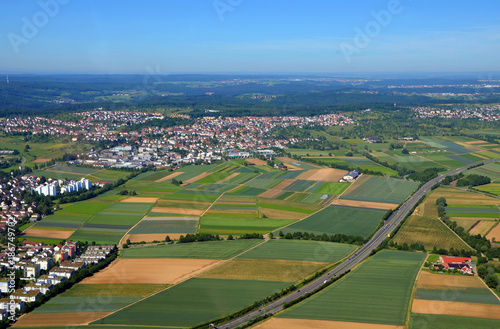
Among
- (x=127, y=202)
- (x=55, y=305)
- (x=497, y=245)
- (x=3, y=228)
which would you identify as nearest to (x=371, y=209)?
(x=497, y=245)

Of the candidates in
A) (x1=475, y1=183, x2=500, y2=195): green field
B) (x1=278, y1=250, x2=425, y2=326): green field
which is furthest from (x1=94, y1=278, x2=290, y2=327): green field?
(x1=475, y1=183, x2=500, y2=195): green field

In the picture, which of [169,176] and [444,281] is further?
[169,176]

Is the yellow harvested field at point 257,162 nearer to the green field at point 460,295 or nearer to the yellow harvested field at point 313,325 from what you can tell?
the green field at point 460,295

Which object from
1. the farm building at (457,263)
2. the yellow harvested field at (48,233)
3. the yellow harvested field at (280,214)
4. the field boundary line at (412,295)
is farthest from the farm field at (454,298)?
the yellow harvested field at (48,233)

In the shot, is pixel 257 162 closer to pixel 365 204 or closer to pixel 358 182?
pixel 358 182

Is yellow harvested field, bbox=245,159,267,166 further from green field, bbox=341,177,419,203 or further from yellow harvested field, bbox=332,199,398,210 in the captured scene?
yellow harvested field, bbox=332,199,398,210

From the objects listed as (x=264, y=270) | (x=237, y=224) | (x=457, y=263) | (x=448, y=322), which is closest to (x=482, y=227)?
(x=457, y=263)
